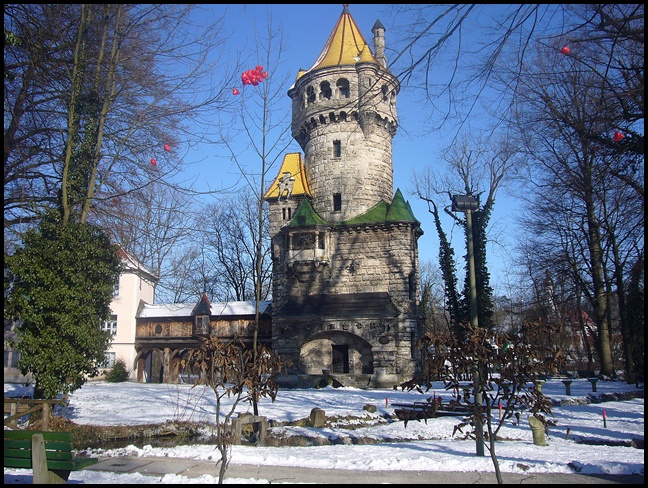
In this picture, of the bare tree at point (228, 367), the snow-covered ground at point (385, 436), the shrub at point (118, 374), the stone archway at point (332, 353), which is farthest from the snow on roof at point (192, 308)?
the bare tree at point (228, 367)

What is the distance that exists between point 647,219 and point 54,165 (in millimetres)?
13031

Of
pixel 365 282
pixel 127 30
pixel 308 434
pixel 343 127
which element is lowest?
pixel 308 434

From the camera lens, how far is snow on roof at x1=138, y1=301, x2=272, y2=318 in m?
31.6

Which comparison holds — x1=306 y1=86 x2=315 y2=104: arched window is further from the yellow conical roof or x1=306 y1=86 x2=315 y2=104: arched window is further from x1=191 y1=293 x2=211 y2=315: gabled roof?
x1=191 y1=293 x2=211 y2=315: gabled roof

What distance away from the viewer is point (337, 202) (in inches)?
1184

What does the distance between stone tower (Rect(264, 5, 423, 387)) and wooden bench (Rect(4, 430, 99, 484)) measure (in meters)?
19.5

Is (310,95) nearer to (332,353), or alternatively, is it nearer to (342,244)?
(342,244)

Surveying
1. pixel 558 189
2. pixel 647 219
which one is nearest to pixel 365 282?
pixel 558 189

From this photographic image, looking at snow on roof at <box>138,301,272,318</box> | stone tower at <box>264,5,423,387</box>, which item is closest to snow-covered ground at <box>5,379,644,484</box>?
stone tower at <box>264,5,423,387</box>

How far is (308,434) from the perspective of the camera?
12578mm

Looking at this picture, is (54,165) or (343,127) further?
(343,127)

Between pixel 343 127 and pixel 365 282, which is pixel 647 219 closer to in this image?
pixel 365 282

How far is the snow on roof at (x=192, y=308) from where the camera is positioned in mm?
31625

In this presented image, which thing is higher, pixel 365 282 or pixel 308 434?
pixel 365 282
